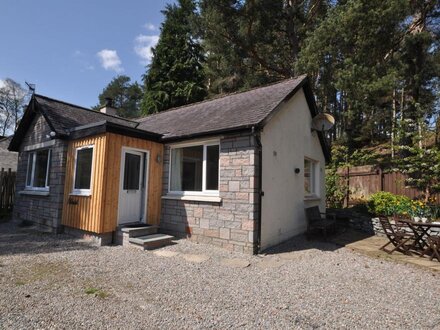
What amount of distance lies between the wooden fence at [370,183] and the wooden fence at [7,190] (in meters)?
16.7

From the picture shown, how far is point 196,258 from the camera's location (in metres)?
6.52

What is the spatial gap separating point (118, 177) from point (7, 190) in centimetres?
866

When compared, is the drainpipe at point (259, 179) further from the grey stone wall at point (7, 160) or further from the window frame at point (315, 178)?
the grey stone wall at point (7, 160)

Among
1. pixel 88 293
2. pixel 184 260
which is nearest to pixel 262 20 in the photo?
pixel 184 260

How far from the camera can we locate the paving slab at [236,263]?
6.09m

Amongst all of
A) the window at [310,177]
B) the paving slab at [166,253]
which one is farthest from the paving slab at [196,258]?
the window at [310,177]

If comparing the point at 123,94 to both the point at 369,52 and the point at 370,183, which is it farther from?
the point at 370,183

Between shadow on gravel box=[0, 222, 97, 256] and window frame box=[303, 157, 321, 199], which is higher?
window frame box=[303, 157, 321, 199]

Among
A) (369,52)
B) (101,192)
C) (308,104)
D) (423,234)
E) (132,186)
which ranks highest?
(369,52)

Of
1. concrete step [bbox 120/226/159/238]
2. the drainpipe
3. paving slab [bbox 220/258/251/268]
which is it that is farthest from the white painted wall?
concrete step [bbox 120/226/159/238]

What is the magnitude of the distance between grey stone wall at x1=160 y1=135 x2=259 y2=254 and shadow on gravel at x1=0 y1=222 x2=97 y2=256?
113 inches

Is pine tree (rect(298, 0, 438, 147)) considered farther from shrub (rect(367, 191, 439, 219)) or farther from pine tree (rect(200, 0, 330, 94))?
shrub (rect(367, 191, 439, 219))

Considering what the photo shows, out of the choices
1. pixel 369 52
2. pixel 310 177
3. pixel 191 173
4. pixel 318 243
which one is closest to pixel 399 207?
pixel 310 177

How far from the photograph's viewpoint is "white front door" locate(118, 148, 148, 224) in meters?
8.19
